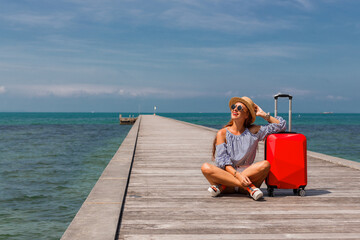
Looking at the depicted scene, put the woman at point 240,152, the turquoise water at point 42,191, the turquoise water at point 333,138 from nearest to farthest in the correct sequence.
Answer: the woman at point 240,152 < the turquoise water at point 42,191 < the turquoise water at point 333,138

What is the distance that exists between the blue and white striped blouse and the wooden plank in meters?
0.49

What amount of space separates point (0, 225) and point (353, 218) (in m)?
5.60

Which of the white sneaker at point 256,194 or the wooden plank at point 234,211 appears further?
the white sneaker at point 256,194

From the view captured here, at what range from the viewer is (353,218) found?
4160 millimetres

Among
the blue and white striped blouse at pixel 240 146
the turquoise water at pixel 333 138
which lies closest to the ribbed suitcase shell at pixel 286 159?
the blue and white striped blouse at pixel 240 146

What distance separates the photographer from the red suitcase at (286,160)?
4.96m

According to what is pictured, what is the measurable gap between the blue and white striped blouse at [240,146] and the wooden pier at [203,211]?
490mm

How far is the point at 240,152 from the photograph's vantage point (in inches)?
200

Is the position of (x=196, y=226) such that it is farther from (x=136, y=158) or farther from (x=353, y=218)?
(x=136, y=158)

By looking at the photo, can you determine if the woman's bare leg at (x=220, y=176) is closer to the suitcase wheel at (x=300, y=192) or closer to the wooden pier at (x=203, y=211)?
the wooden pier at (x=203, y=211)

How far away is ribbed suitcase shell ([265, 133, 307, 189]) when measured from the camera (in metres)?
4.96

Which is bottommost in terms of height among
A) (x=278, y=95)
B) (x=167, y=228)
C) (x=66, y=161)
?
(x=66, y=161)

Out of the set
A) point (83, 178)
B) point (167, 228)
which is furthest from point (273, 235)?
point (83, 178)

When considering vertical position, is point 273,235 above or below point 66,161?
above
